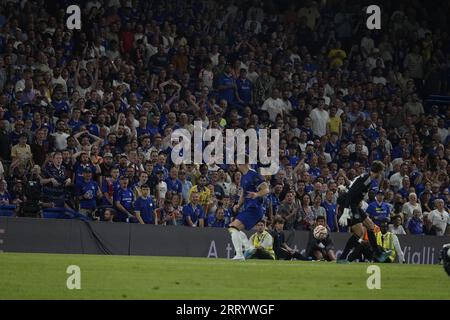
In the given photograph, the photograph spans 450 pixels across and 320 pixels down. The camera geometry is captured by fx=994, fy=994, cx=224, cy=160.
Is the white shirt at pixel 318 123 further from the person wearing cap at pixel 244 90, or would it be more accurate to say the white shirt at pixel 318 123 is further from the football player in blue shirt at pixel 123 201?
the football player in blue shirt at pixel 123 201

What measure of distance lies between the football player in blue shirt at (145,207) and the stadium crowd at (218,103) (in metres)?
0.03

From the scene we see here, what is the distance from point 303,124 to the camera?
2930cm

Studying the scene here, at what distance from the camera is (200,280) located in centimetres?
1538

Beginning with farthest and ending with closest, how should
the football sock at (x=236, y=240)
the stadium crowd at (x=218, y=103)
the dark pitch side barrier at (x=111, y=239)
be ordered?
the stadium crowd at (x=218, y=103), the football sock at (x=236, y=240), the dark pitch side barrier at (x=111, y=239)

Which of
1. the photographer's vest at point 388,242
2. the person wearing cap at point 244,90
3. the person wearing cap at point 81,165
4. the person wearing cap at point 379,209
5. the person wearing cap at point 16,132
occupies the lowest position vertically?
the photographer's vest at point 388,242

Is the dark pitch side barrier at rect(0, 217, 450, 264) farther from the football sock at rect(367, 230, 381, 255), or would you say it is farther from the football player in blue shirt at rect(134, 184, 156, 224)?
the football sock at rect(367, 230, 381, 255)

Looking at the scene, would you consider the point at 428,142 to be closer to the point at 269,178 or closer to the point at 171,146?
the point at 269,178

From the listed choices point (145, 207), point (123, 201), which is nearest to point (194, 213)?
point (145, 207)

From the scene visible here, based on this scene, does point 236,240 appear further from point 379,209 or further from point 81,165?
point 379,209

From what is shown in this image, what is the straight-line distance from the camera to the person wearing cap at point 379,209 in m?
27.3

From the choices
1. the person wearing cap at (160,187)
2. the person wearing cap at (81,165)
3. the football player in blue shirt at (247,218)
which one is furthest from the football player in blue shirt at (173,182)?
the football player in blue shirt at (247,218)

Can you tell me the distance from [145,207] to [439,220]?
9.21 meters

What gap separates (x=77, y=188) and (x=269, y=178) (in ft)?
18.8
